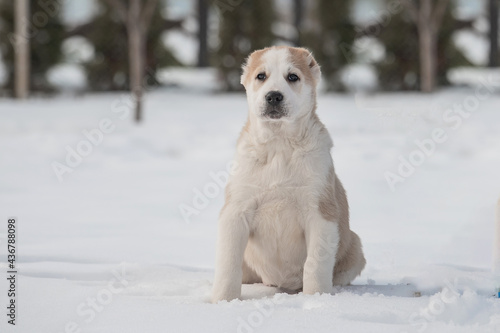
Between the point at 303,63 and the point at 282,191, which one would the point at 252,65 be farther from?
the point at 282,191

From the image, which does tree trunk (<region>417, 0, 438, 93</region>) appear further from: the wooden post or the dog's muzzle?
the dog's muzzle

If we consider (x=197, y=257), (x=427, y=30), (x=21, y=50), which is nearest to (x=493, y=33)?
(x=427, y=30)

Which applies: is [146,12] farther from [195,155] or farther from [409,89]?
[409,89]

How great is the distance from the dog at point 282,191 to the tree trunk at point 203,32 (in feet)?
52.8

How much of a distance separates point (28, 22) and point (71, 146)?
686 cm

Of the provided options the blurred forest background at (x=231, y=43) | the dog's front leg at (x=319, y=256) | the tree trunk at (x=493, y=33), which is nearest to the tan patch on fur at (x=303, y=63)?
the dog's front leg at (x=319, y=256)

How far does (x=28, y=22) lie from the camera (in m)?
16.2

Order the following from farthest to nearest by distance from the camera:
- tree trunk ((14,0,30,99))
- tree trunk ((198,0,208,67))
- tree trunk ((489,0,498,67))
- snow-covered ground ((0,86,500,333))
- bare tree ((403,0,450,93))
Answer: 1. tree trunk ((489,0,498,67))
2. tree trunk ((198,0,208,67))
3. bare tree ((403,0,450,93))
4. tree trunk ((14,0,30,99))
5. snow-covered ground ((0,86,500,333))

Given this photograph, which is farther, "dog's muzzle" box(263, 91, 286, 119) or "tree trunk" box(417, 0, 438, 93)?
"tree trunk" box(417, 0, 438, 93)

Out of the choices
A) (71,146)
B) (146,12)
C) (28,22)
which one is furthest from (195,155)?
(28,22)

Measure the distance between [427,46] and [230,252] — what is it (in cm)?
1391

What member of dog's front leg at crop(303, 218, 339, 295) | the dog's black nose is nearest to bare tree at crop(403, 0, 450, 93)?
the dog's black nose

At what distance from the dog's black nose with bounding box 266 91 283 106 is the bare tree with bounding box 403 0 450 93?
43.8 feet

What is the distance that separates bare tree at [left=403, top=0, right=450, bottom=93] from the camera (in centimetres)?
1641
